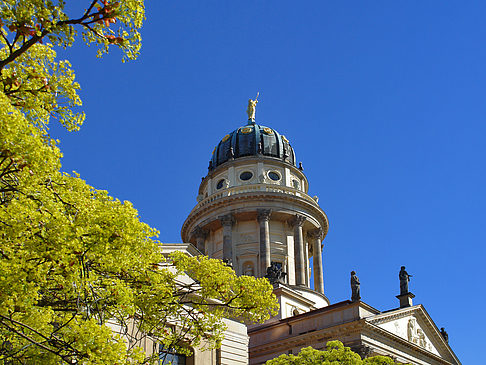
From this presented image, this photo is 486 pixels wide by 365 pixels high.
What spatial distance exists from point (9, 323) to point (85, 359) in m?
1.95

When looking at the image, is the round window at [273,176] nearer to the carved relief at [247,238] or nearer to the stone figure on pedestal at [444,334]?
the carved relief at [247,238]

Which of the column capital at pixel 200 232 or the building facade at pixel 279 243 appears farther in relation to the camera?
the column capital at pixel 200 232

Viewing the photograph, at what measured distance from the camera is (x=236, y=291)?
15.5m

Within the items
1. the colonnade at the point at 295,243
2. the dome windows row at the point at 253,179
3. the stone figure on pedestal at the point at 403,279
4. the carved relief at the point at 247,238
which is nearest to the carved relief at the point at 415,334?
the stone figure on pedestal at the point at 403,279

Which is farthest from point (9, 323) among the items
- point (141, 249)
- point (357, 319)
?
point (357, 319)

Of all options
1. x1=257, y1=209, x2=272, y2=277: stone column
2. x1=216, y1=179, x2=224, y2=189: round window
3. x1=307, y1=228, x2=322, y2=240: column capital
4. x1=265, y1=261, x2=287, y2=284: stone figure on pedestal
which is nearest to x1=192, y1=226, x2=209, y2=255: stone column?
x1=216, y1=179, x2=224, y2=189: round window

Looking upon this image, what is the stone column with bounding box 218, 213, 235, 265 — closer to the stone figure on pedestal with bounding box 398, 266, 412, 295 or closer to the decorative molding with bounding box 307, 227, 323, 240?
the decorative molding with bounding box 307, 227, 323, 240

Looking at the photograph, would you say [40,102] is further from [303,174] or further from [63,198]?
[303,174]

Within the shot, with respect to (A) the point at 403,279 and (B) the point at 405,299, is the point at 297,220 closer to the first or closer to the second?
(A) the point at 403,279

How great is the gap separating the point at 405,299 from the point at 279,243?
13724 mm

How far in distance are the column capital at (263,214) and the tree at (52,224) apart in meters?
39.2

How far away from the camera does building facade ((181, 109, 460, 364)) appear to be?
37.2m

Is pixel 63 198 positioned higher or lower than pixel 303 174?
lower

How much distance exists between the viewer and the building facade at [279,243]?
122 feet
